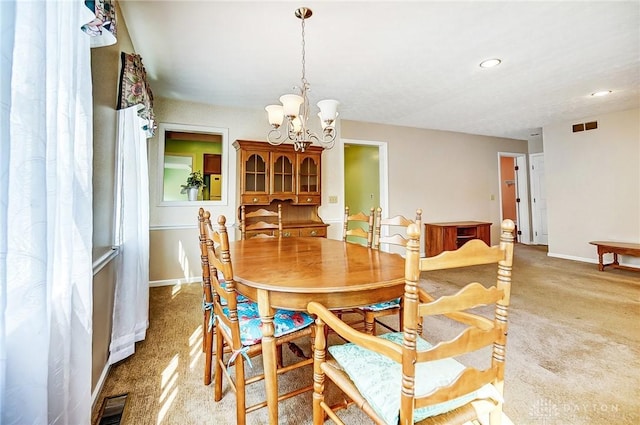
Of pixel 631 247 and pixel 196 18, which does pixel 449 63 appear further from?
pixel 631 247

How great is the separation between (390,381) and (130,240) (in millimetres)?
2049

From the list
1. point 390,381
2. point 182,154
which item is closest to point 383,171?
point 182,154

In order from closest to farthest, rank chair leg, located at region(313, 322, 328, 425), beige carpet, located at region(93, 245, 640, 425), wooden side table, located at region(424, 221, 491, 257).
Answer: chair leg, located at region(313, 322, 328, 425) → beige carpet, located at region(93, 245, 640, 425) → wooden side table, located at region(424, 221, 491, 257)

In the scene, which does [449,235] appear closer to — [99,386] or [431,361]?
[431,361]

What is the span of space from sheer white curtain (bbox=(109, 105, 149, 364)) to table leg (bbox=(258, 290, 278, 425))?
1.32 meters

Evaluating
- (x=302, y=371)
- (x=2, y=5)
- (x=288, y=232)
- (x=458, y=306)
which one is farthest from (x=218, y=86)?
(x=458, y=306)

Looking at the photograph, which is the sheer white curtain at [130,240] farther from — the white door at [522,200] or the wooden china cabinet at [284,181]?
the white door at [522,200]

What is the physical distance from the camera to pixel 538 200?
6145mm

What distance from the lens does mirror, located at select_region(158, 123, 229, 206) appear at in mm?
3717

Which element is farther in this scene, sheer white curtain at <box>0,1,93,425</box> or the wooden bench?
the wooden bench

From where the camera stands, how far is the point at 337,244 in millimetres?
2180

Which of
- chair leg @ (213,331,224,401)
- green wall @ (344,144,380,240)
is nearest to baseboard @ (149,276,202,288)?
chair leg @ (213,331,224,401)

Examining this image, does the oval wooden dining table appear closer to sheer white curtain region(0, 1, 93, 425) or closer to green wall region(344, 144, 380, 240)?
sheer white curtain region(0, 1, 93, 425)

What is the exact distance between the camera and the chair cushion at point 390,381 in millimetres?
831
